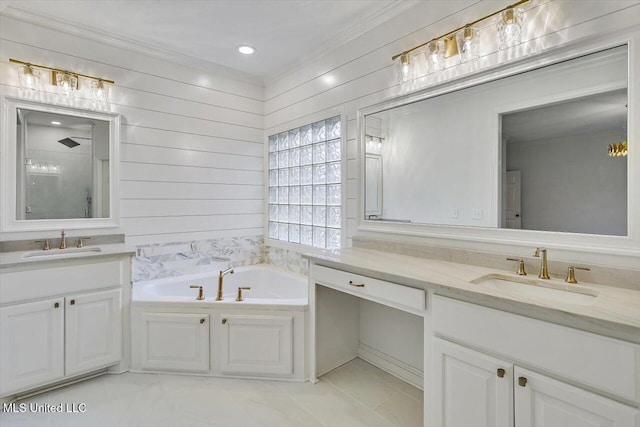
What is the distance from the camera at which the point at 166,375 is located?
2387 millimetres

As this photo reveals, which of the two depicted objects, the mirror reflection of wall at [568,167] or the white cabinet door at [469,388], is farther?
the mirror reflection of wall at [568,167]

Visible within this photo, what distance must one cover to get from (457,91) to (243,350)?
7.21 feet

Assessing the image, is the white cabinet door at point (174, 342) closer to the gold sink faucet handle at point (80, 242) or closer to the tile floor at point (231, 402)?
the tile floor at point (231, 402)

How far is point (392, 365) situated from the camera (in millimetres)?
2443

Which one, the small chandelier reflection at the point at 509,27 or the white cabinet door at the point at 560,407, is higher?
the small chandelier reflection at the point at 509,27

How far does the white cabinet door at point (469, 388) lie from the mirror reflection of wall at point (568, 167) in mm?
753

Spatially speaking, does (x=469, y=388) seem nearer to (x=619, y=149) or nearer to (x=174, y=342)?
(x=619, y=149)

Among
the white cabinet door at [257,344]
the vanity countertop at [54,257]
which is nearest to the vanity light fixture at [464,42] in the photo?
the white cabinet door at [257,344]

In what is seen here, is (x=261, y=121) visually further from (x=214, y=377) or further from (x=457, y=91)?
(x=214, y=377)

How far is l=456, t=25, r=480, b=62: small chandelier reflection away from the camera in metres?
1.83

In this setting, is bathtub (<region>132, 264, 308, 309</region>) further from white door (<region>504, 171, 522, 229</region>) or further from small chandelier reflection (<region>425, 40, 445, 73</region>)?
small chandelier reflection (<region>425, 40, 445, 73</region>)

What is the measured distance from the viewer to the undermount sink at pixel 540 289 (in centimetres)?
142

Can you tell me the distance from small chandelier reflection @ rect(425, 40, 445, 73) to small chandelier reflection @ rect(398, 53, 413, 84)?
14 cm
